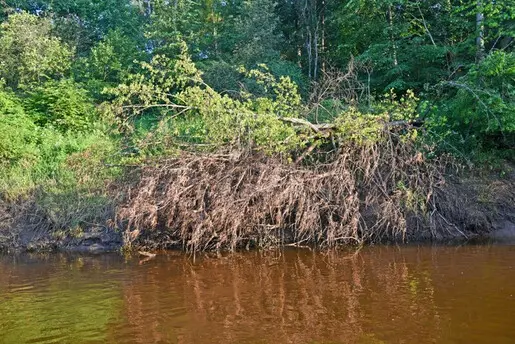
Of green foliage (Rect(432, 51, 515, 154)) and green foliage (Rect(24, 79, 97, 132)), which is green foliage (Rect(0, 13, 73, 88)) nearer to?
green foliage (Rect(24, 79, 97, 132))

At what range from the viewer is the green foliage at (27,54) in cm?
1861

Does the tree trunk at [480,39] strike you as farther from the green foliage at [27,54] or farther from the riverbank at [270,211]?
the green foliage at [27,54]

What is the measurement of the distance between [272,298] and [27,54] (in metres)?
15.6

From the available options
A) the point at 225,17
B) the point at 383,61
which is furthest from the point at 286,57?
the point at 383,61

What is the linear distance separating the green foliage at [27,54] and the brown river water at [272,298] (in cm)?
1097

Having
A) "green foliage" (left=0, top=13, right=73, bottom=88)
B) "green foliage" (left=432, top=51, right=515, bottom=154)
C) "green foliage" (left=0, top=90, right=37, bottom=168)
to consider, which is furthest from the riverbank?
"green foliage" (left=0, top=13, right=73, bottom=88)

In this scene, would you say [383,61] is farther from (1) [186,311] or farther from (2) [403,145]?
(1) [186,311]

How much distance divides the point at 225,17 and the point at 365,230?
1485 centimetres

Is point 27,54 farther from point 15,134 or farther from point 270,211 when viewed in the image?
point 270,211

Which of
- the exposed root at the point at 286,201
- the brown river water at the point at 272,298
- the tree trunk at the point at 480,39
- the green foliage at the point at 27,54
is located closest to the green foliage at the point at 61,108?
the green foliage at the point at 27,54

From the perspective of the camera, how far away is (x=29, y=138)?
599 inches

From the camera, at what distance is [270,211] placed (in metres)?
10.4

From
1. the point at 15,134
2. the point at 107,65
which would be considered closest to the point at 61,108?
the point at 15,134

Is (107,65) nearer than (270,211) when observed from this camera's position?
No
